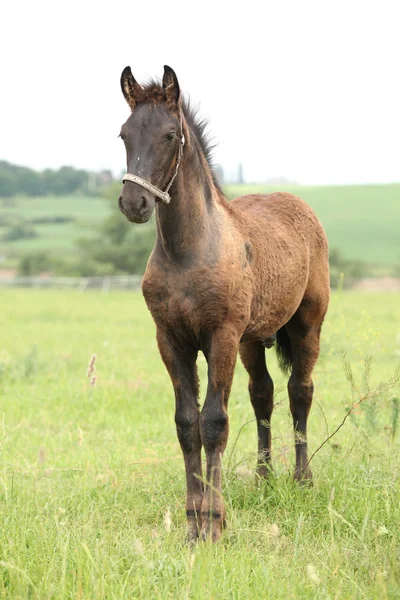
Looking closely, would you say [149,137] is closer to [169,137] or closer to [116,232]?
[169,137]

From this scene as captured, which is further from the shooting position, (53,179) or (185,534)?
(53,179)

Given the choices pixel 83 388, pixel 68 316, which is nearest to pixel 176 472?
pixel 83 388

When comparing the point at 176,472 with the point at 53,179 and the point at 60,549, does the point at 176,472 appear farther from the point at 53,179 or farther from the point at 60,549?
the point at 53,179

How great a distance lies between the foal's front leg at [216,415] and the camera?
4.85 meters

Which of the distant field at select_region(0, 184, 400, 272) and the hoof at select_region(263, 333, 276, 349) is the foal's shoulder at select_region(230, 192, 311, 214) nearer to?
the hoof at select_region(263, 333, 276, 349)

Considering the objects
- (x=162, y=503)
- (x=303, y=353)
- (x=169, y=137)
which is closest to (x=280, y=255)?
(x=303, y=353)

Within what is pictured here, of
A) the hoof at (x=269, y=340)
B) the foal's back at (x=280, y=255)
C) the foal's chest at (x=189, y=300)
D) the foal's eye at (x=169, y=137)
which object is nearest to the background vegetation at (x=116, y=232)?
the foal's back at (x=280, y=255)

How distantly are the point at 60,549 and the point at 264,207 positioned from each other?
3344 mm

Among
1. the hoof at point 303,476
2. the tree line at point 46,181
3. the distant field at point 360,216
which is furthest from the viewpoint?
the tree line at point 46,181

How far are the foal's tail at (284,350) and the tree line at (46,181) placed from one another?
88.7 meters

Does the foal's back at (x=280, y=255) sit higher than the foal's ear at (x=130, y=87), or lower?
lower

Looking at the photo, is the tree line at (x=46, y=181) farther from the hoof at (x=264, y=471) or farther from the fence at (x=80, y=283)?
the hoof at (x=264, y=471)

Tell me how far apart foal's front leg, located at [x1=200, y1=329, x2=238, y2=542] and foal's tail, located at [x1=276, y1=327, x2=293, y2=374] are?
174cm

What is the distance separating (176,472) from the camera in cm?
635
